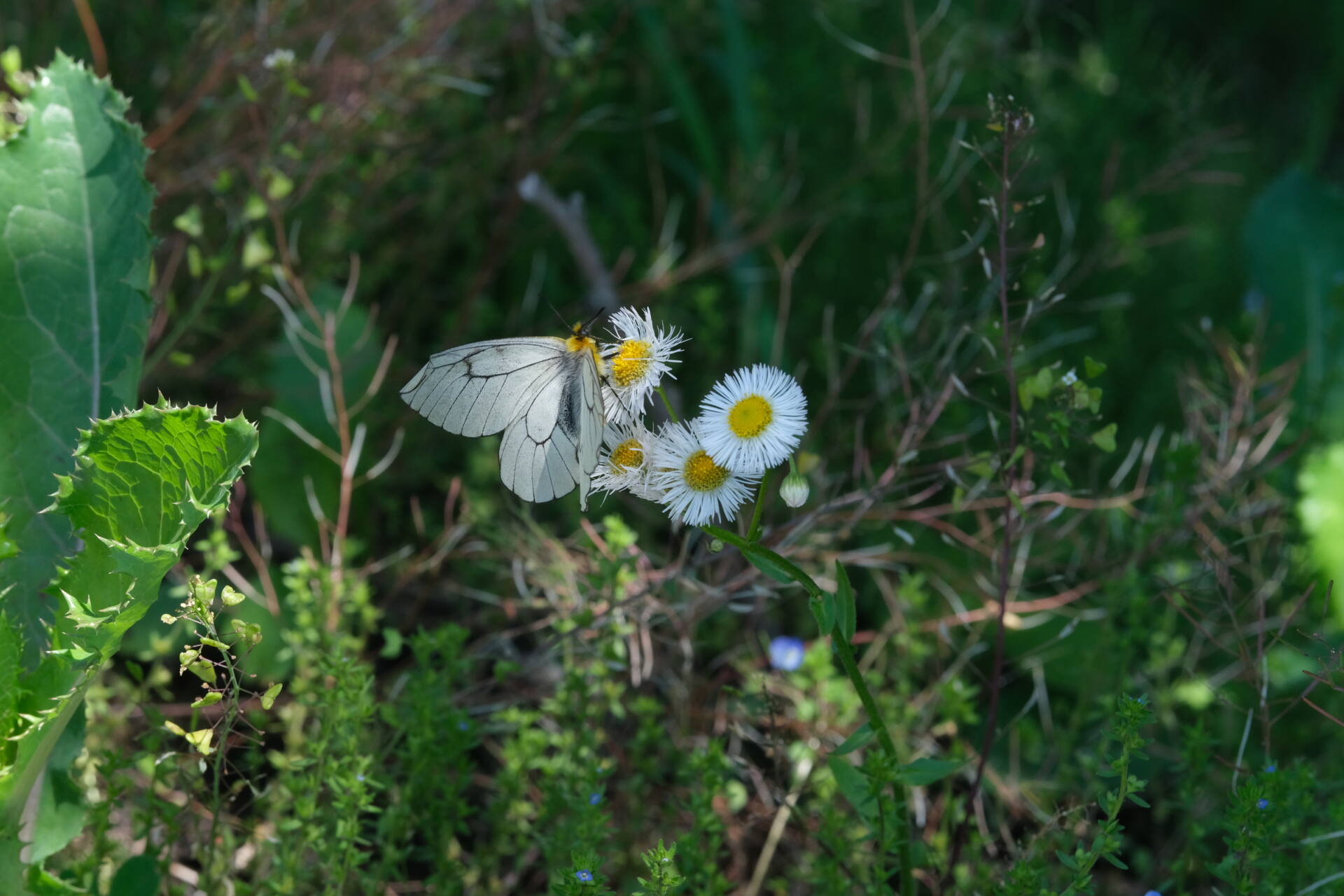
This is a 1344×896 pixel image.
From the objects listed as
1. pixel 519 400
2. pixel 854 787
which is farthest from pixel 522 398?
pixel 854 787

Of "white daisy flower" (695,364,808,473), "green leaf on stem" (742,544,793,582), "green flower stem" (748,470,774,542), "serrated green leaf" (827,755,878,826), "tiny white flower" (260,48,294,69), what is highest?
"tiny white flower" (260,48,294,69)

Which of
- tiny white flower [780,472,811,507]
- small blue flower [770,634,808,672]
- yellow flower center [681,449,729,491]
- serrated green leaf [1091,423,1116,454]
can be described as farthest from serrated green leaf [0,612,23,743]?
serrated green leaf [1091,423,1116,454]

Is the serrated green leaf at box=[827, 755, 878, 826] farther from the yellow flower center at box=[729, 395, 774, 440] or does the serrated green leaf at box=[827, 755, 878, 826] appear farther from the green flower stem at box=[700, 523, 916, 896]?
the yellow flower center at box=[729, 395, 774, 440]

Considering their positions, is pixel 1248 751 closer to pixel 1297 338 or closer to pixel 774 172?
pixel 1297 338

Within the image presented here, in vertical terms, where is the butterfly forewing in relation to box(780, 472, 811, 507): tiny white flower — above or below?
above

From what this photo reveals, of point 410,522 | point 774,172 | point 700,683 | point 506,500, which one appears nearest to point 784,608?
point 700,683

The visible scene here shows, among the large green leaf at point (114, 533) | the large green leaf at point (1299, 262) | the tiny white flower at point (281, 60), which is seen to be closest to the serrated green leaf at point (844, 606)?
the large green leaf at point (114, 533)

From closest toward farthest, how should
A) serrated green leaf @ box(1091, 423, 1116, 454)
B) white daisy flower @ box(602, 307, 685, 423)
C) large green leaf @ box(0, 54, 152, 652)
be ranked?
white daisy flower @ box(602, 307, 685, 423) → serrated green leaf @ box(1091, 423, 1116, 454) → large green leaf @ box(0, 54, 152, 652)
